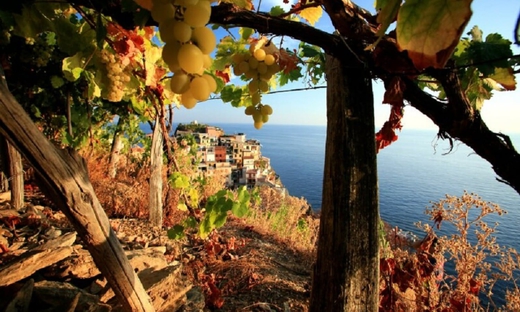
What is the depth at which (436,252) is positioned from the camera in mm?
1771

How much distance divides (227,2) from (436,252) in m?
1.93

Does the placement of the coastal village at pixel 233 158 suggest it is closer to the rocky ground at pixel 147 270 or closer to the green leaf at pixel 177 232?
the rocky ground at pixel 147 270

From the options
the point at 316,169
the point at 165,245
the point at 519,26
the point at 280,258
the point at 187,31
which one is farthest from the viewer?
the point at 316,169

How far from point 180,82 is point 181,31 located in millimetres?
104

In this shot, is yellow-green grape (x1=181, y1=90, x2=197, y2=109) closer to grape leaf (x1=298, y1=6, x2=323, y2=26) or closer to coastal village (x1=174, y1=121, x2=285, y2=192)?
grape leaf (x1=298, y1=6, x2=323, y2=26)

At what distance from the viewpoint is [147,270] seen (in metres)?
1.83

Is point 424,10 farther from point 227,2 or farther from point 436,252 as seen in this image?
point 436,252

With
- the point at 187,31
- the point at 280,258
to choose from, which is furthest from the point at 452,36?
the point at 280,258

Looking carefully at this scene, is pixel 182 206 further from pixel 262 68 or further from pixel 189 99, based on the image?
pixel 189 99

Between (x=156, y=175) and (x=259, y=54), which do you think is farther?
(x=156, y=175)

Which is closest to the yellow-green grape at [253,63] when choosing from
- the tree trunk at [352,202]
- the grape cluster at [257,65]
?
the grape cluster at [257,65]

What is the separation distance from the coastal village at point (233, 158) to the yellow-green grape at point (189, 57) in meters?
18.9

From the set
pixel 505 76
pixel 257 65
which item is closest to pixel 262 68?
pixel 257 65

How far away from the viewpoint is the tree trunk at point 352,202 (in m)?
0.85
